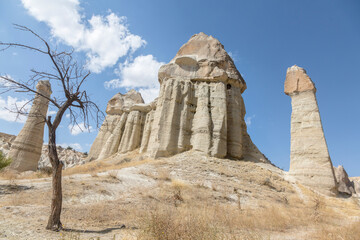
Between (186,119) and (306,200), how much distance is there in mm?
9367

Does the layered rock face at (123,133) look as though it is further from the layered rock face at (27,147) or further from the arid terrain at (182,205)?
the arid terrain at (182,205)

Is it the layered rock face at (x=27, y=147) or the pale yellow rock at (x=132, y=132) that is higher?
the pale yellow rock at (x=132, y=132)

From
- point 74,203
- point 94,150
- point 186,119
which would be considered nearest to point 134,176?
point 74,203

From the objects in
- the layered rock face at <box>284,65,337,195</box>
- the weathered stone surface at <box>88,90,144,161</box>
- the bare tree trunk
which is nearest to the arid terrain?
the bare tree trunk

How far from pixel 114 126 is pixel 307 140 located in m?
23.1

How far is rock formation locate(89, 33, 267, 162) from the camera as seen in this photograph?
1661 cm

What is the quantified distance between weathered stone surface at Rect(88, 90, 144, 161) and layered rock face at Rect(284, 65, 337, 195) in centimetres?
1609

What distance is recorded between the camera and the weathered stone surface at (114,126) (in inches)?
1049

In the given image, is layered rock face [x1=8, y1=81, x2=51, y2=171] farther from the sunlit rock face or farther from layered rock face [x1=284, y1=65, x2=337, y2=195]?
layered rock face [x1=284, y1=65, x2=337, y2=195]

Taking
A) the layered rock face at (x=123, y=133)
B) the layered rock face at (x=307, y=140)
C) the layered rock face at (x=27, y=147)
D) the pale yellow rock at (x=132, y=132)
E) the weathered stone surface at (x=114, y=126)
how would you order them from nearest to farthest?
the layered rock face at (x=307, y=140) < the layered rock face at (x=27, y=147) < the pale yellow rock at (x=132, y=132) < the layered rock face at (x=123, y=133) < the weathered stone surface at (x=114, y=126)

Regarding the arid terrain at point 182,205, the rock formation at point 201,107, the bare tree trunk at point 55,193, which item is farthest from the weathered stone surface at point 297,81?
the bare tree trunk at point 55,193

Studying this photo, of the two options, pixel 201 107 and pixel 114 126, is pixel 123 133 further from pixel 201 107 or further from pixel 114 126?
pixel 201 107

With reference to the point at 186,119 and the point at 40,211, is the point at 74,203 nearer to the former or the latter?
the point at 40,211

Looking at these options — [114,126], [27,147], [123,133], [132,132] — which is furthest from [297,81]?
[114,126]
